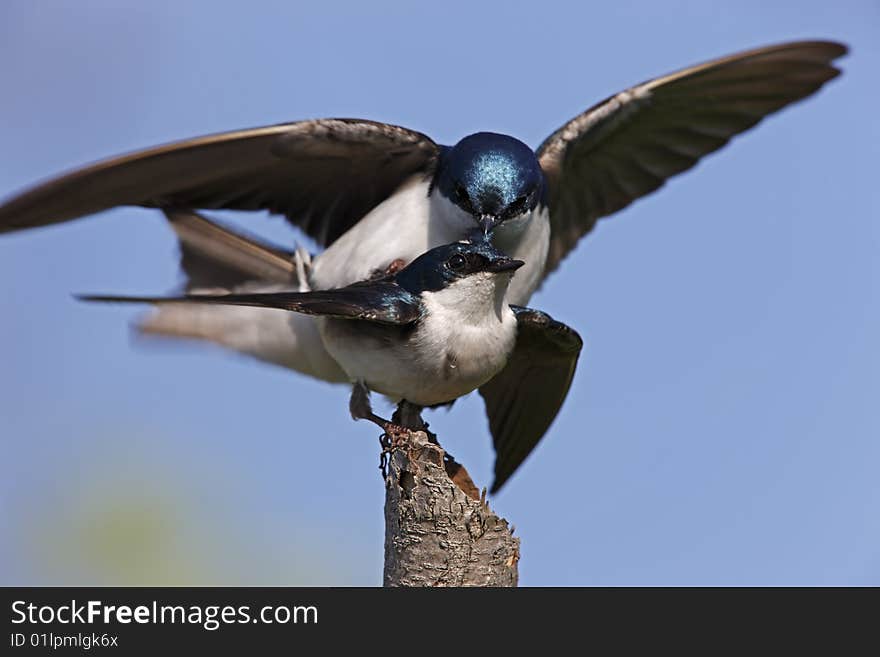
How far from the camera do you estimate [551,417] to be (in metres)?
4.13

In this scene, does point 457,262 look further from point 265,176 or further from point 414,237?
point 265,176

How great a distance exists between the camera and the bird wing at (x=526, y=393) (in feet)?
12.8

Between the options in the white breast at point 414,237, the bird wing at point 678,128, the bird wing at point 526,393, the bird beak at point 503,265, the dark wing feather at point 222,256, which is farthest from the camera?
the bird wing at point 678,128

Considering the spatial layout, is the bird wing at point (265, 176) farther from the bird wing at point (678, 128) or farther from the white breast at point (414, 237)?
the bird wing at point (678, 128)

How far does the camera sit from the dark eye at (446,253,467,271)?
3.48 metres

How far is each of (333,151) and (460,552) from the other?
67.3 inches

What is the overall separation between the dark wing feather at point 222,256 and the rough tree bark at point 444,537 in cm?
173

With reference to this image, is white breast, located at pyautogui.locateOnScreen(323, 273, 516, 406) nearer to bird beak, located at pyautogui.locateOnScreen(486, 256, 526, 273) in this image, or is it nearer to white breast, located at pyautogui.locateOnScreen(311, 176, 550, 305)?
bird beak, located at pyautogui.locateOnScreen(486, 256, 526, 273)

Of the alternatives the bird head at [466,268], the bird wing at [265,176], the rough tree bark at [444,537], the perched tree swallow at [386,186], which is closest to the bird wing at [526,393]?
the perched tree swallow at [386,186]

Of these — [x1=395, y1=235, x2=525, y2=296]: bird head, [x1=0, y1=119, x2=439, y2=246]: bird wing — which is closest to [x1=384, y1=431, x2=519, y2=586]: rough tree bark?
[x1=395, y1=235, x2=525, y2=296]: bird head

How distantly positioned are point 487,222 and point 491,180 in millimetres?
121

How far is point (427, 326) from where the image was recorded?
11.5 feet
